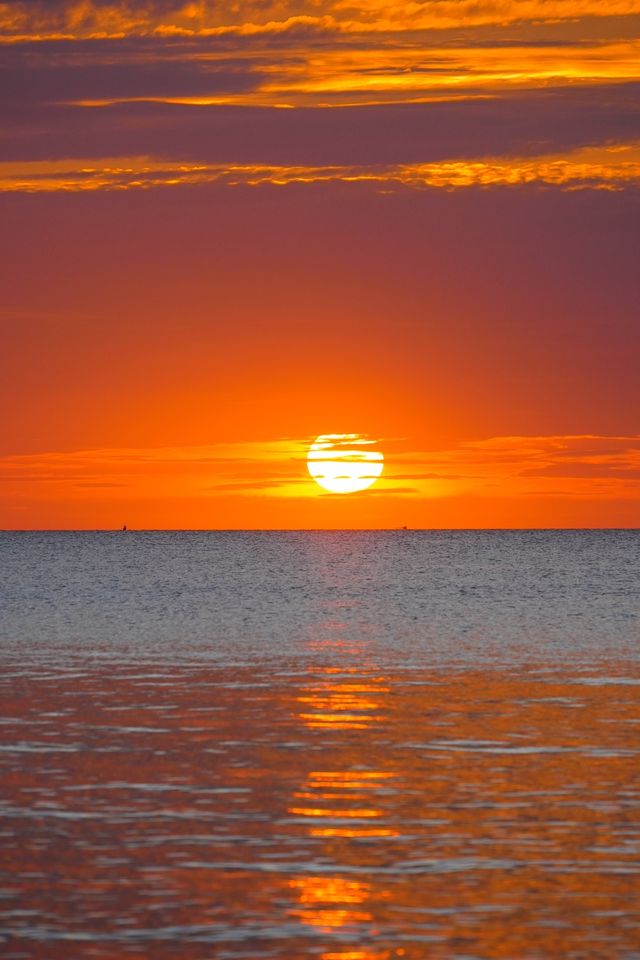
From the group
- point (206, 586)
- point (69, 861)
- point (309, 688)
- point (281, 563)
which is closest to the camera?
point (69, 861)

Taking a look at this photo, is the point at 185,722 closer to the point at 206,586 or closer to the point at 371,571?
the point at 206,586

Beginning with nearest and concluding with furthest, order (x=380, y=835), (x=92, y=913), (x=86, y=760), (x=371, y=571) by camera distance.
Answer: (x=92, y=913)
(x=380, y=835)
(x=86, y=760)
(x=371, y=571)


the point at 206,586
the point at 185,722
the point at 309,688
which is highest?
the point at 206,586

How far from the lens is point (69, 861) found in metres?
20.4

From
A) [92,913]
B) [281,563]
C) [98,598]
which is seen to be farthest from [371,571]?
[92,913]

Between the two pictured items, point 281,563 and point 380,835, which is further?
point 281,563

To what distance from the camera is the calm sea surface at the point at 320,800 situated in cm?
1742

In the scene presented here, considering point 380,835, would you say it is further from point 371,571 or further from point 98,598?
point 371,571

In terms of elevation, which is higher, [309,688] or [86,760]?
[309,688]

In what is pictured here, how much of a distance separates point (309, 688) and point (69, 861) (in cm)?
2084

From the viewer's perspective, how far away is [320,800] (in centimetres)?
2464

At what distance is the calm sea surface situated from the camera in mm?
17422

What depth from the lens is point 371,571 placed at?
158 metres

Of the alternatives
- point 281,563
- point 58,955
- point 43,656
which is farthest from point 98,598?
point 281,563
